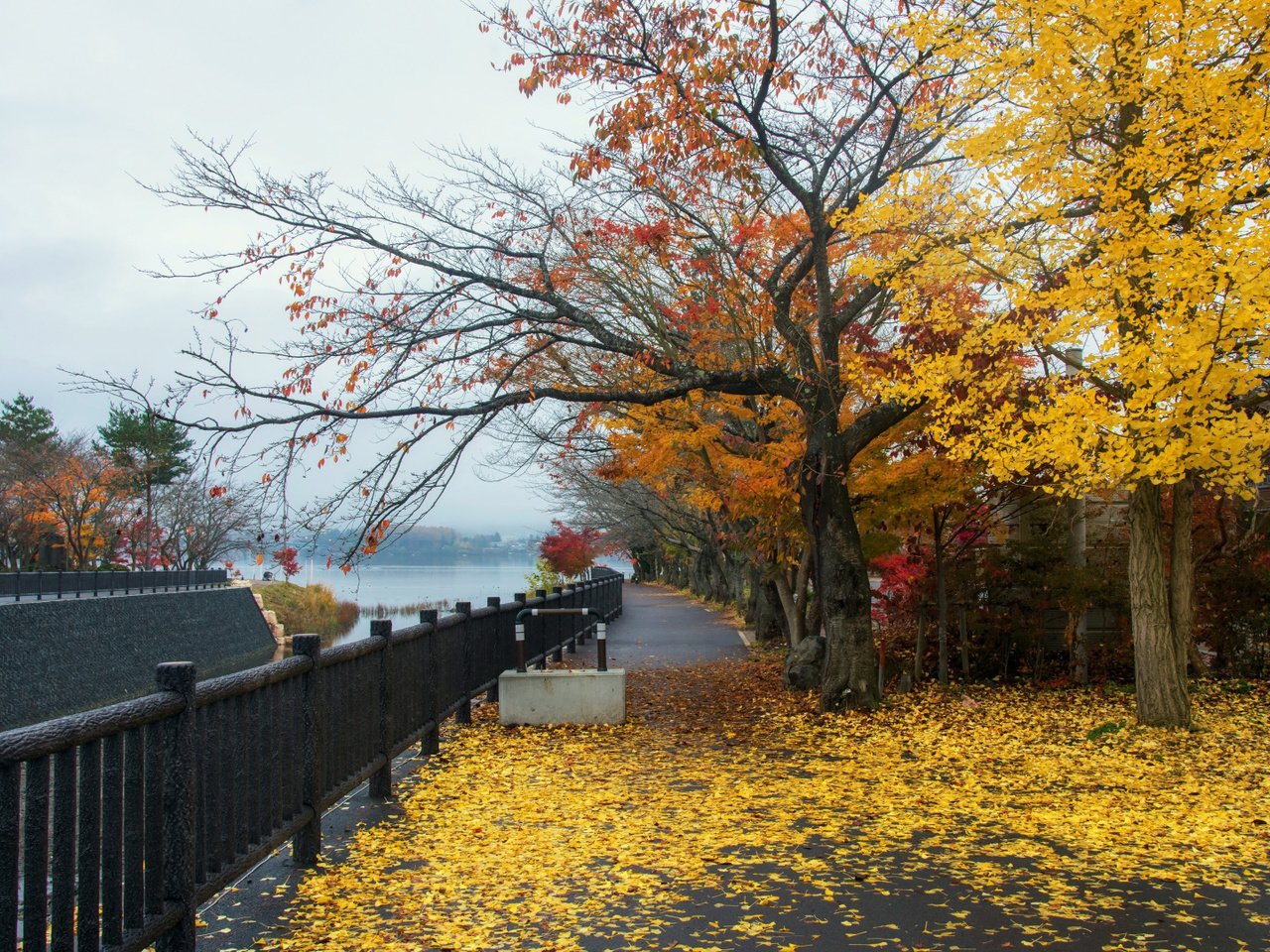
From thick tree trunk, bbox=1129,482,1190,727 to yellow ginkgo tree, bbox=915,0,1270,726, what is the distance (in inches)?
0.7

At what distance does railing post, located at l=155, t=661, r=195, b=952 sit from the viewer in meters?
4.26

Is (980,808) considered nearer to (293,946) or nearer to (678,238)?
(293,946)

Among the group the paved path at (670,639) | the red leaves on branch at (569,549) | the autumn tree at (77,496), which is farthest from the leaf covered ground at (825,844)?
the red leaves on branch at (569,549)

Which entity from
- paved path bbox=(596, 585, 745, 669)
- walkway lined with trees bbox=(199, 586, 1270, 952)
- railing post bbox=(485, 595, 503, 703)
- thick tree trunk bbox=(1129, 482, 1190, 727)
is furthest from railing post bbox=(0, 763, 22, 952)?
paved path bbox=(596, 585, 745, 669)

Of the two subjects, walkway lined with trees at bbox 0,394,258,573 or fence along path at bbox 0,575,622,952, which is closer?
fence along path at bbox 0,575,622,952

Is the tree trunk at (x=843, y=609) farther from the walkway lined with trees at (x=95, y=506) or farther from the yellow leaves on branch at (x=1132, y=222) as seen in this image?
the walkway lined with trees at (x=95, y=506)

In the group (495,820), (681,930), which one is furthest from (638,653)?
(681,930)

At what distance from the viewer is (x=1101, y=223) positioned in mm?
9914

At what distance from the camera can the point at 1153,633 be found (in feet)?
33.0

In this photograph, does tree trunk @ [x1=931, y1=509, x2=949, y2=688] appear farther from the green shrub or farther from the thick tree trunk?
the green shrub

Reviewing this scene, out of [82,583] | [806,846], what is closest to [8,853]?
[806,846]

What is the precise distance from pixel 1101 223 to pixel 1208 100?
150 centimetres

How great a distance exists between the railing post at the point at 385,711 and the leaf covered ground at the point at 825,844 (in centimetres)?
28

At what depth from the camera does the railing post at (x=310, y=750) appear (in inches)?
239
